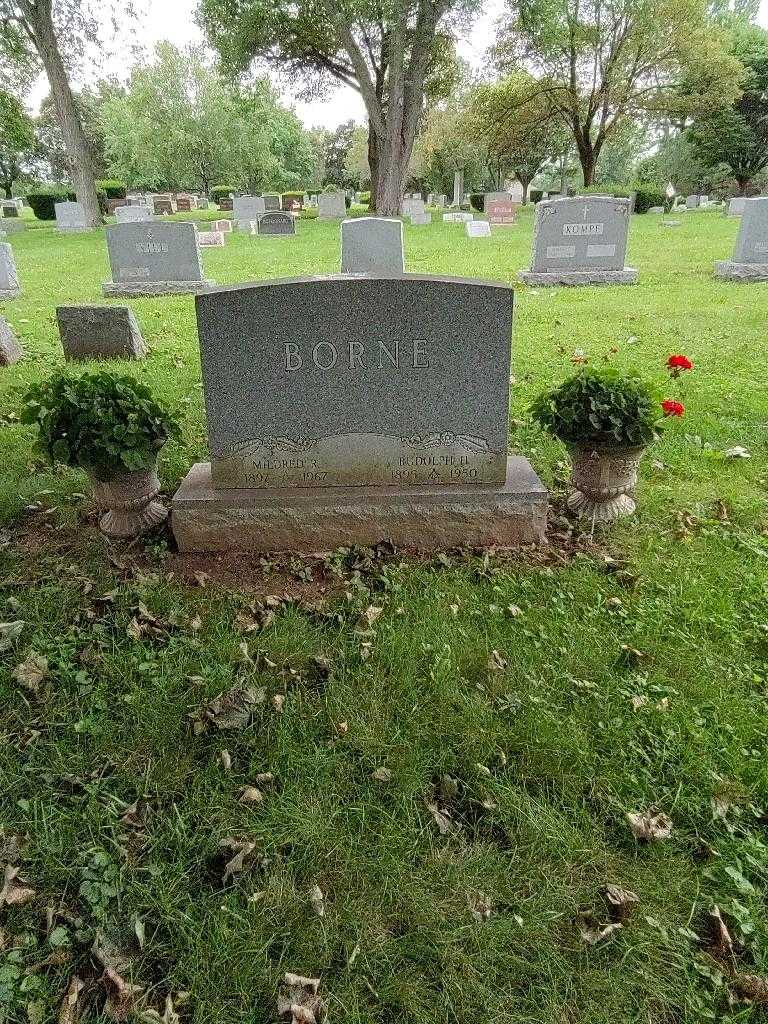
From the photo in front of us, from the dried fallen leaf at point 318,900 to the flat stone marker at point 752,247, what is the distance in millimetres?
12586

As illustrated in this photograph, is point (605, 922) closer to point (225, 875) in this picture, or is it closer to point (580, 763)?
point (580, 763)

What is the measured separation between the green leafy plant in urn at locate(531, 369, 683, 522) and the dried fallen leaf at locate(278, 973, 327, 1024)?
2.78m

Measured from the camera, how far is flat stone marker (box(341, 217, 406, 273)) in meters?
12.1

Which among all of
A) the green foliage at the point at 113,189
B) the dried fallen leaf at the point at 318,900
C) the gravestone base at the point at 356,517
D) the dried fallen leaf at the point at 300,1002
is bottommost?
the dried fallen leaf at the point at 300,1002

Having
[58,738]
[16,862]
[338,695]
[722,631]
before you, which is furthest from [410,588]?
[16,862]

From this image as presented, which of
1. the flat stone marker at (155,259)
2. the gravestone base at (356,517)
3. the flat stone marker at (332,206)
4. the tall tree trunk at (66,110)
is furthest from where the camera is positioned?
the flat stone marker at (332,206)

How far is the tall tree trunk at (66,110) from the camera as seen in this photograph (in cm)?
2159

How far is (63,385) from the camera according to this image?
11.3ft

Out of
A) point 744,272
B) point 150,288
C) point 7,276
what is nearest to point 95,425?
point 150,288

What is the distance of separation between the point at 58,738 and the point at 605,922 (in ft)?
6.46

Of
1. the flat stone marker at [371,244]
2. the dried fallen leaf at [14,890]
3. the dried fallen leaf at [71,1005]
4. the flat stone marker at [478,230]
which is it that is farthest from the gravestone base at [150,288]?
the flat stone marker at [478,230]

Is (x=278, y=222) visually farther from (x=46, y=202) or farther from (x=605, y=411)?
(x=605, y=411)

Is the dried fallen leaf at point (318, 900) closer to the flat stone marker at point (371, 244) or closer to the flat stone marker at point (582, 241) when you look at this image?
the flat stone marker at point (582, 241)

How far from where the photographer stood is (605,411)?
11.4ft
